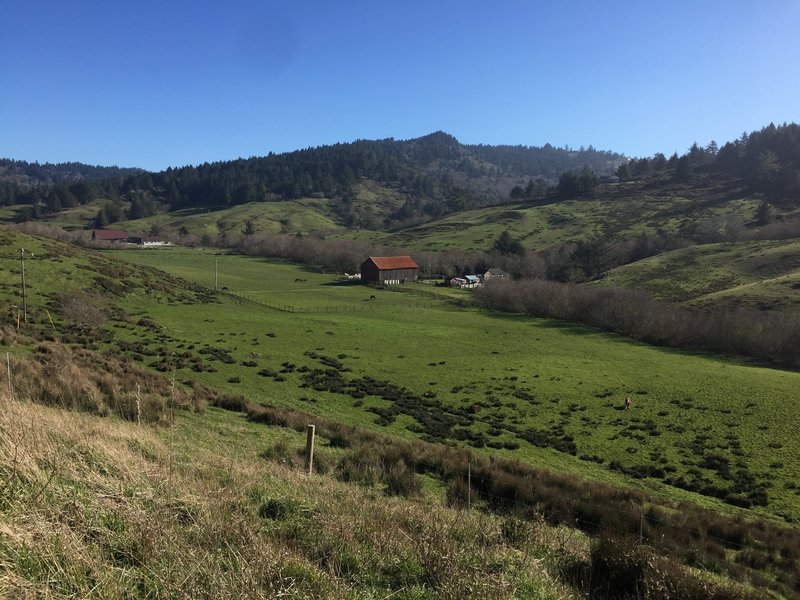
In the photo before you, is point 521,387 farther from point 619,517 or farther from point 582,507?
point 619,517

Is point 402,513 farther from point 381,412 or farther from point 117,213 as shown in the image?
point 117,213

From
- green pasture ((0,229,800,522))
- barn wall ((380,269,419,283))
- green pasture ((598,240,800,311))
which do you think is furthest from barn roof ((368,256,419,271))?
green pasture ((598,240,800,311))

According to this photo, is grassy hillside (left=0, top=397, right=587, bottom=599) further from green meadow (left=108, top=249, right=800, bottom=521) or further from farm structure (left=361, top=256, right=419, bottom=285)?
farm structure (left=361, top=256, right=419, bottom=285)

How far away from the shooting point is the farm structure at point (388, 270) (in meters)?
112

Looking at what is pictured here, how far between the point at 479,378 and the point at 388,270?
2875 inches

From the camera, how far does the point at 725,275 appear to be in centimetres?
8275

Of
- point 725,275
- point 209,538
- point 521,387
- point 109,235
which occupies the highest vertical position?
point 109,235

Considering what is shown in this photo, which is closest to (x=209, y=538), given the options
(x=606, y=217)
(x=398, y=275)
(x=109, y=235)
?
(x=398, y=275)

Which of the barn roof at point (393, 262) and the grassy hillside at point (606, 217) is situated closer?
the barn roof at point (393, 262)

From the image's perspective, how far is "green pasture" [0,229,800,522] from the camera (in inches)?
1048

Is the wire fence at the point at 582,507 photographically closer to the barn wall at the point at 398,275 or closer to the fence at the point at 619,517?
the fence at the point at 619,517

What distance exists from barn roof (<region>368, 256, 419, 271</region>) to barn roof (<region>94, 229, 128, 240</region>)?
97.1 metres

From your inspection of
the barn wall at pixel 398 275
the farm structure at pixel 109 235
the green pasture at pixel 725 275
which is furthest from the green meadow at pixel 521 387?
the farm structure at pixel 109 235

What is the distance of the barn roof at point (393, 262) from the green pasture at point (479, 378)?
39.6 metres
